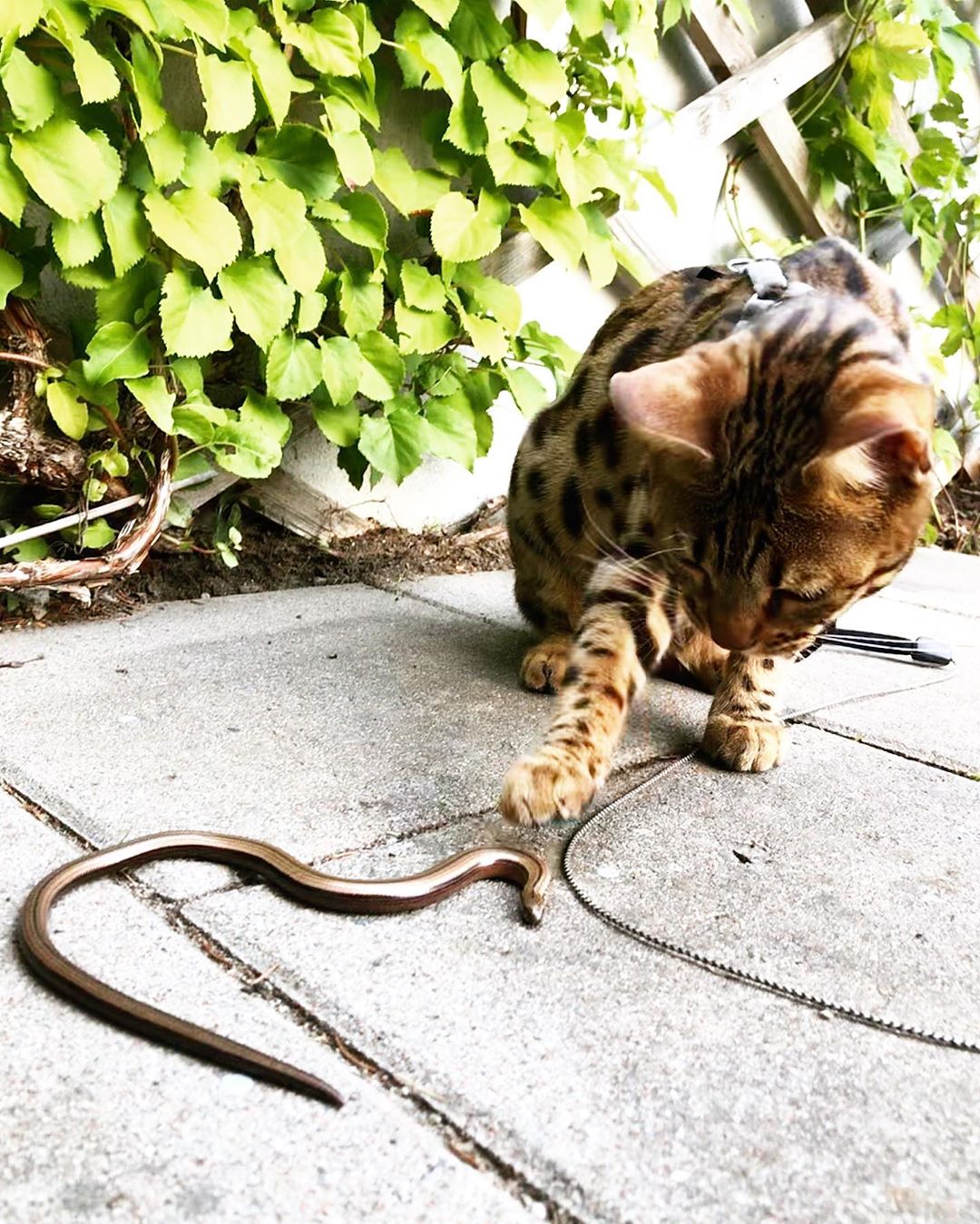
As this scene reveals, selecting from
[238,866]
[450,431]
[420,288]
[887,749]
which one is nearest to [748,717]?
[887,749]

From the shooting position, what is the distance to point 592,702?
2.31 m

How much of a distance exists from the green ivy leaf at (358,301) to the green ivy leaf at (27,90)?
1.01 meters

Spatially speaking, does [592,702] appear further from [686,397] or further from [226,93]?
[226,93]

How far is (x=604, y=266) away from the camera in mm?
3934

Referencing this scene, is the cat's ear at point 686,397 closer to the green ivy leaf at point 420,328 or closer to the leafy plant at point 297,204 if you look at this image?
the leafy plant at point 297,204

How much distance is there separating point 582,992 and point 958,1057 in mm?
560

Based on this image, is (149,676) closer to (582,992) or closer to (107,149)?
(107,149)

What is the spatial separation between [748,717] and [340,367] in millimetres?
1695

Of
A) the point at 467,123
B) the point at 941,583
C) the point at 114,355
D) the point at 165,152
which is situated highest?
the point at 165,152

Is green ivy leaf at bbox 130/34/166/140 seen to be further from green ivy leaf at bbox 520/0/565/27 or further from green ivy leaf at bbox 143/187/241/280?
green ivy leaf at bbox 520/0/565/27

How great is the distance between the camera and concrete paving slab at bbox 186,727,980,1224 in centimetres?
127

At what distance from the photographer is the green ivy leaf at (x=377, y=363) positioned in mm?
3412

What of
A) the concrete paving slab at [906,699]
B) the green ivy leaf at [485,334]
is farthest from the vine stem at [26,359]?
the concrete paving slab at [906,699]

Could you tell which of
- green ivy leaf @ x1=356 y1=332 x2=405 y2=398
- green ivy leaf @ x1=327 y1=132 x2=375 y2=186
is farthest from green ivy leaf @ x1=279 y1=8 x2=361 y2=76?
green ivy leaf @ x1=356 y1=332 x2=405 y2=398
